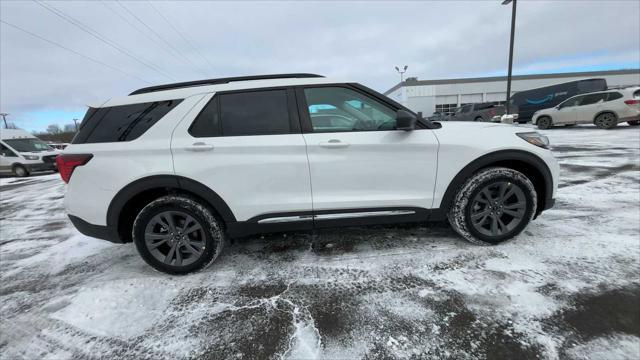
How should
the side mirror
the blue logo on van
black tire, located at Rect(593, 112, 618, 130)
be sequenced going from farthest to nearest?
the blue logo on van → black tire, located at Rect(593, 112, 618, 130) → the side mirror

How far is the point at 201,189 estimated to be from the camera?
278 centimetres

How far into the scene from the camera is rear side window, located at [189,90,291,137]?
9.19ft

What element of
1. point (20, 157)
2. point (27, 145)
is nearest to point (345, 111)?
point (20, 157)

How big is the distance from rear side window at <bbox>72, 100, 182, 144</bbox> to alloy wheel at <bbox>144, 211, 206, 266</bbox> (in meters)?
0.80

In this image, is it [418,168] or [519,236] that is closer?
[418,168]

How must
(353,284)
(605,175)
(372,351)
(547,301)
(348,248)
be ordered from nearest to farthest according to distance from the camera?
(372,351) → (547,301) → (353,284) → (348,248) → (605,175)

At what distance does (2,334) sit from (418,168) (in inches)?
141

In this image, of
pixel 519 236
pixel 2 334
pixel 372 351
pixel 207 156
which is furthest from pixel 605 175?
pixel 2 334

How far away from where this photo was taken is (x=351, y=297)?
8.02 ft

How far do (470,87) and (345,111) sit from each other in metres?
45.2

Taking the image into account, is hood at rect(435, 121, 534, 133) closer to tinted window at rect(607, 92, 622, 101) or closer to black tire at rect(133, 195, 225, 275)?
black tire at rect(133, 195, 225, 275)

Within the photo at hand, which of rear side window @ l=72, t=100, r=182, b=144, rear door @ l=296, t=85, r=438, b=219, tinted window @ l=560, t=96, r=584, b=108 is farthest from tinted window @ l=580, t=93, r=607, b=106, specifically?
rear side window @ l=72, t=100, r=182, b=144

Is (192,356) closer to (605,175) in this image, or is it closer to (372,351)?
(372,351)

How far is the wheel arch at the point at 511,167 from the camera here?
9.65 feet
